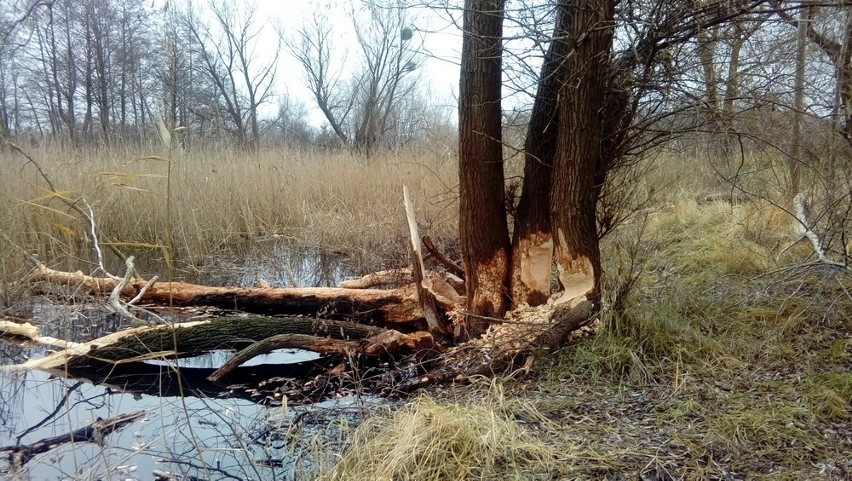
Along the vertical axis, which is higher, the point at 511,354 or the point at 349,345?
the point at 511,354

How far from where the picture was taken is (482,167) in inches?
156

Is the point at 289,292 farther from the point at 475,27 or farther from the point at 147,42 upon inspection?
the point at 147,42

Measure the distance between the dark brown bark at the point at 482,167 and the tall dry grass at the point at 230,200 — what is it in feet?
6.09

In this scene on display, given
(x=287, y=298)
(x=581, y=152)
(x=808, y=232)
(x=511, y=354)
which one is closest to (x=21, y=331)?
(x=287, y=298)

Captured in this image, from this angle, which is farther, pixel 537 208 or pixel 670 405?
pixel 537 208

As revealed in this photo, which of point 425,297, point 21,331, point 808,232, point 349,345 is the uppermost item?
point 808,232

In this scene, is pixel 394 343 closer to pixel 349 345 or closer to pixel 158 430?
pixel 349 345

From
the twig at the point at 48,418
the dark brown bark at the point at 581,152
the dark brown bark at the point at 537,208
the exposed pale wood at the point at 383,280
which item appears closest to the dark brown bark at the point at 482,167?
the dark brown bark at the point at 537,208

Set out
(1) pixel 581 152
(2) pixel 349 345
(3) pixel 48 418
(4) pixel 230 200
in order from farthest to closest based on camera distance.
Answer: (4) pixel 230 200, (2) pixel 349 345, (1) pixel 581 152, (3) pixel 48 418

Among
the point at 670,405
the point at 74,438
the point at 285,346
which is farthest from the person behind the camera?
the point at 285,346

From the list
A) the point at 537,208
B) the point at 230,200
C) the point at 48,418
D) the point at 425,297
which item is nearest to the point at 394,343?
the point at 425,297

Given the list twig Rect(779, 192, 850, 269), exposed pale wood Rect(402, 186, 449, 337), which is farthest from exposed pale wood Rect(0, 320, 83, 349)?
twig Rect(779, 192, 850, 269)

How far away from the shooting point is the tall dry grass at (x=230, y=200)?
6.13 metres

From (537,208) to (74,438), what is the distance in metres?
3.19
